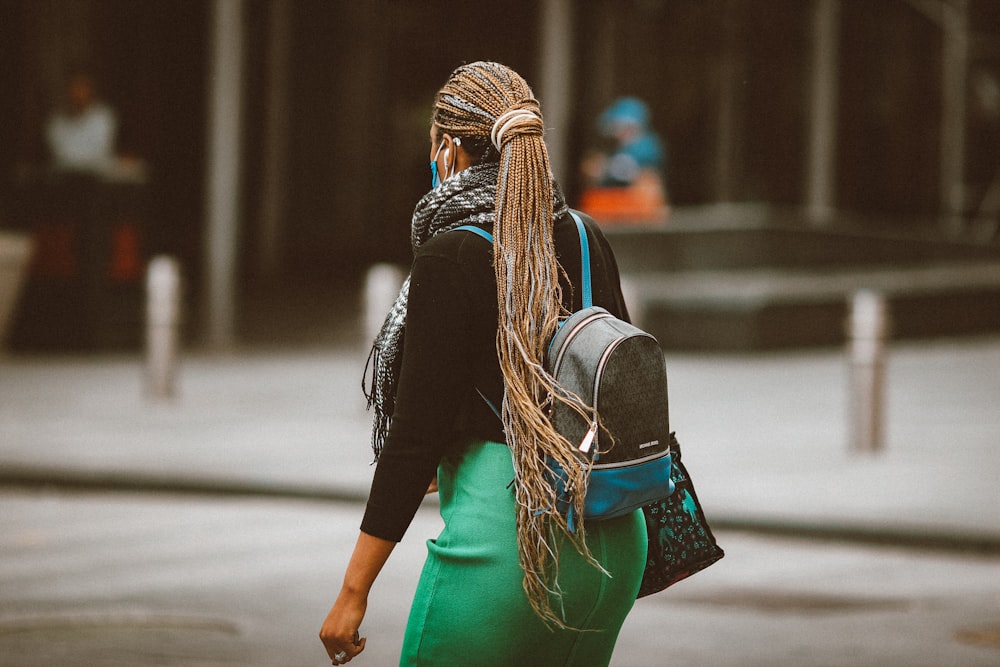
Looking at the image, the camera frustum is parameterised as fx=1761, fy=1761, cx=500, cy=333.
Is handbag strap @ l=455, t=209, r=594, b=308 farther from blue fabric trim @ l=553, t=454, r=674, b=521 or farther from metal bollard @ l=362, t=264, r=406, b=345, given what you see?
metal bollard @ l=362, t=264, r=406, b=345

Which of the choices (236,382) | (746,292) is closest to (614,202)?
(746,292)

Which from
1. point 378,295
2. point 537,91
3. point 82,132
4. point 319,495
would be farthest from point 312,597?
point 537,91

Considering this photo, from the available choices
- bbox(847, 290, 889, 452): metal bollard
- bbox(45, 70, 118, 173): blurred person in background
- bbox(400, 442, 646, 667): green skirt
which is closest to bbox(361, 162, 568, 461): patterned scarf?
bbox(400, 442, 646, 667): green skirt

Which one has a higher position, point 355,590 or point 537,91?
point 537,91

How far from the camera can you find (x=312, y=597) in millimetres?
7148

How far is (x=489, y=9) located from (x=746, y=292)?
1416cm

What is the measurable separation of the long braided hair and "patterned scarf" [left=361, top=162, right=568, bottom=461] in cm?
6

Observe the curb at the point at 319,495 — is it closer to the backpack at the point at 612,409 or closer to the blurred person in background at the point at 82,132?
the backpack at the point at 612,409

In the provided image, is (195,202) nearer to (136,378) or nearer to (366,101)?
(366,101)

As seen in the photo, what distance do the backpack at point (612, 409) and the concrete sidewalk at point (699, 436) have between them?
588 centimetres

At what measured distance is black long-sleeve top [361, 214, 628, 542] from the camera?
2947 mm

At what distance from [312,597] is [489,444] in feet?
14.0

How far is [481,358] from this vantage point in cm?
301

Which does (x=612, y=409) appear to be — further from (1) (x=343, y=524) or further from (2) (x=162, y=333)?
(2) (x=162, y=333)
